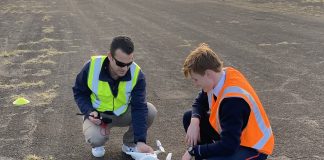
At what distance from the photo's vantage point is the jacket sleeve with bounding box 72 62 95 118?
13.4ft

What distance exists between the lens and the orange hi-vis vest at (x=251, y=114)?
3076 mm

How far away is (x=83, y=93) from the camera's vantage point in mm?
4188

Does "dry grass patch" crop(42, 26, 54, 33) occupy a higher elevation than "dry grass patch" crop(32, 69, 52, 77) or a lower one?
lower

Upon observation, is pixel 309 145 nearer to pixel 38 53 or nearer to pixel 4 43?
pixel 38 53

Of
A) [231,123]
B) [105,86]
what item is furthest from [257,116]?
[105,86]

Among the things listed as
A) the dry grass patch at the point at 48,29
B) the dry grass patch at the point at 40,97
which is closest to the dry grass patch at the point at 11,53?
the dry grass patch at the point at 48,29

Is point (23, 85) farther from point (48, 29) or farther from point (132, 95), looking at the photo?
point (48, 29)

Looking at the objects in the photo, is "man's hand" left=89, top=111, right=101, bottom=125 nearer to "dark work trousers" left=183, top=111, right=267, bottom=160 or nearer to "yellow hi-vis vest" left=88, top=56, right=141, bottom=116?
"yellow hi-vis vest" left=88, top=56, right=141, bottom=116

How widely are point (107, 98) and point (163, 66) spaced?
4.08 metres

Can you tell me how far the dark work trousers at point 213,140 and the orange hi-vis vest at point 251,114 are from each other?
48 millimetres

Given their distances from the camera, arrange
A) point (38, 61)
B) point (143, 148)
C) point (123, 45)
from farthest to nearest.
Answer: point (38, 61)
point (143, 148)
point (123, 45)


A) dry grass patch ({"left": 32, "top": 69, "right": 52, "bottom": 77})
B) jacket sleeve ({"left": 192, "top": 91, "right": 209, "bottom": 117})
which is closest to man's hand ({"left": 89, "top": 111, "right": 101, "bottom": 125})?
jacket sleeve ({"left": 192, "top": 91, "right": 209, "bottom": 117})

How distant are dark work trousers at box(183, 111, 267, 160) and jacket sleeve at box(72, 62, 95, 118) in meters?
0.92

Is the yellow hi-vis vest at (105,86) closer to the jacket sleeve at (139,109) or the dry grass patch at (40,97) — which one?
the jacket sleeve at (139,109)
